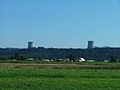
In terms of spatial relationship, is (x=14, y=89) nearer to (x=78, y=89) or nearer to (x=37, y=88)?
(x=37, y=88)

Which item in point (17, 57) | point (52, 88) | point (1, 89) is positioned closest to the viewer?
point (1, 89)

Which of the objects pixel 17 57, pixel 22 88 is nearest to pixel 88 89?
pixel 22 88

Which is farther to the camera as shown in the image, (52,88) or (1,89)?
(52,88)

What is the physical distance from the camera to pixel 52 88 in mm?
29578

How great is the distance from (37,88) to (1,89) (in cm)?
288

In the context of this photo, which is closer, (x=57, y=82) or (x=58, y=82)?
(x=57, y=82)

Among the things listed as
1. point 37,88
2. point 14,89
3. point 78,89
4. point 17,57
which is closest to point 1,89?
point 14,89

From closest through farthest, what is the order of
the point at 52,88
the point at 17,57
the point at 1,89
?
1. the point at 1,89
2. the point at 52,88
3. the point at 17,57

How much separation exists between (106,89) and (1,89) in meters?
7.93

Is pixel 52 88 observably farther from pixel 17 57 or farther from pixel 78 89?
pixel 17 57

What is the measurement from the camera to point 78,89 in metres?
29.0

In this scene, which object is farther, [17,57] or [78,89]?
[17,57]

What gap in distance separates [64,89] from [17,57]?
13776cm

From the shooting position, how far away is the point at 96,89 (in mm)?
29719
